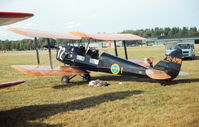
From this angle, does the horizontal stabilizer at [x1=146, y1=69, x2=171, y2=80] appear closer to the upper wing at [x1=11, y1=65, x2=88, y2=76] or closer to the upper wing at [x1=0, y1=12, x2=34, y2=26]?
the upper wing at [x1=11, y1=65, x2=88, y2=76]

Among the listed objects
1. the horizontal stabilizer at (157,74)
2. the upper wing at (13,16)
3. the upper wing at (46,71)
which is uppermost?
the upper wing at (13,16)

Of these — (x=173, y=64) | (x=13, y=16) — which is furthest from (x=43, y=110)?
(x=173, y=64)

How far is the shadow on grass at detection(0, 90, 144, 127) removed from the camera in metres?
4.97

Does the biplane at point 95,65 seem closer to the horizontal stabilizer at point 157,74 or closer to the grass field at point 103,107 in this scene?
the horizontal stabilizer at point 157,74

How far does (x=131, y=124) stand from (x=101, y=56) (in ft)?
18.5

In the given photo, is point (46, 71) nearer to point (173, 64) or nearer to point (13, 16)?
A: point (173, 64)

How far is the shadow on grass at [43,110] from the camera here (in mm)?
4970

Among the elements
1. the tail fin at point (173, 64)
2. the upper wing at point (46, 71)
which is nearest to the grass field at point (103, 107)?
the tail fin at point (173, 64)

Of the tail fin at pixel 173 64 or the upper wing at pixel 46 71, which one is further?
the upper wing at pixel 46 71

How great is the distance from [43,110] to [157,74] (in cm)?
→ 444

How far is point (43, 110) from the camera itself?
5824mm

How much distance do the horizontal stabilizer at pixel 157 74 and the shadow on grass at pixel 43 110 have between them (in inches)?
46.5

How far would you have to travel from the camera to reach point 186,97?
6.58 meters

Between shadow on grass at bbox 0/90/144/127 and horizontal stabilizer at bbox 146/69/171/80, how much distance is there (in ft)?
3.88
